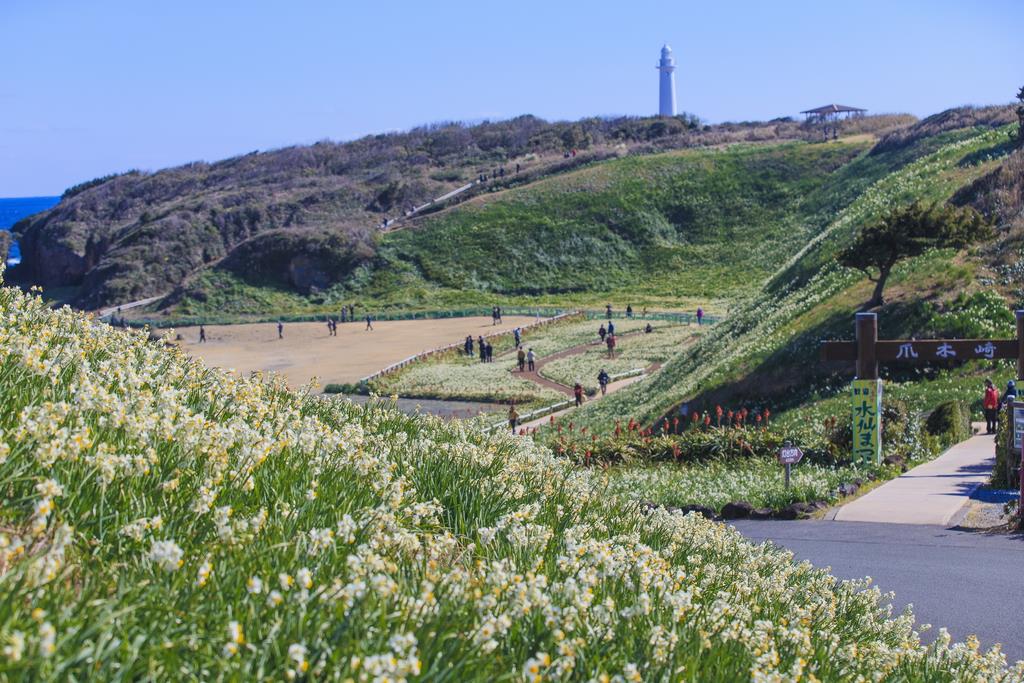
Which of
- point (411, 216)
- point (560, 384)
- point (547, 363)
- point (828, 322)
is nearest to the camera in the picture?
point (828, 322)

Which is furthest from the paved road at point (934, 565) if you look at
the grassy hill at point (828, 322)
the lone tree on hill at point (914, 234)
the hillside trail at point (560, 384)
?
the hillside trail at point (560, 384)

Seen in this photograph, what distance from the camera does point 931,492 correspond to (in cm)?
1556

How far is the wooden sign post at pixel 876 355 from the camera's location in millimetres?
18016

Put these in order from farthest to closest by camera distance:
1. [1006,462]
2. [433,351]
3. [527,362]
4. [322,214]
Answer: [322,214]
[433,351]
[527,362]
[1006,462]

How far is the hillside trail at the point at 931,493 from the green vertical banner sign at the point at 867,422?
673mm

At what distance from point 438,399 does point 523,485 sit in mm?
33102

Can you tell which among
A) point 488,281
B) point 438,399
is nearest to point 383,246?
point 488,281

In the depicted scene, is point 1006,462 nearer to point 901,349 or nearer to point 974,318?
point 901,349

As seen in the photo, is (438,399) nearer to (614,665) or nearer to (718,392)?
(718,392)

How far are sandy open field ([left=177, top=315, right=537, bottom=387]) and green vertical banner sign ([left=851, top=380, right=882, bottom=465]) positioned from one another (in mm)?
29691

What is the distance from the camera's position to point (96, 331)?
9820 millimetres

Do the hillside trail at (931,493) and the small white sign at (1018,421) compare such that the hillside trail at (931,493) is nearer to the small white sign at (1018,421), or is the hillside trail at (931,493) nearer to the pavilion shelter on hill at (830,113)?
the small white sign at (1018,421)

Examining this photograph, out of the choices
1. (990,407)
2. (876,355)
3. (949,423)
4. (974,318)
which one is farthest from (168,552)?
(974,318)

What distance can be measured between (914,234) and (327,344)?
3851 centimetres
